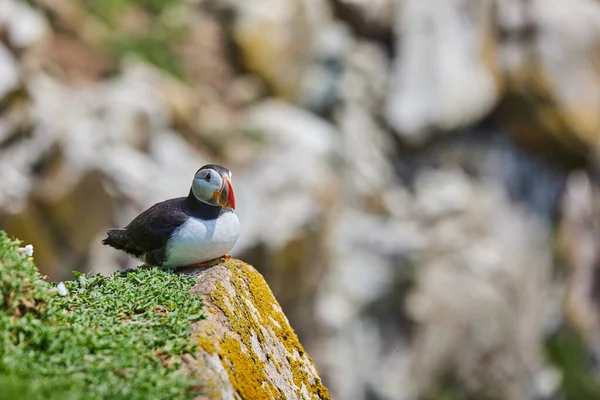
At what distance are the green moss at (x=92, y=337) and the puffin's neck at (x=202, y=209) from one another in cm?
61

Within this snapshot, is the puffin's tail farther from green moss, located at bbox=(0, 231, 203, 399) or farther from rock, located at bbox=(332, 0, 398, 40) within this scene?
rock, located at bbox=(332, 0, 398, 40)

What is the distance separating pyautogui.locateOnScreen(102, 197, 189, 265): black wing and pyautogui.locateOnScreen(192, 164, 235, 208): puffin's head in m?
0.16

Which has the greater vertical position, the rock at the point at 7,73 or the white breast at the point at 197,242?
the rock at the point at 7,73

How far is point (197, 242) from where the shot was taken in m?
4.81

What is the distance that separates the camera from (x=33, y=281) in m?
3.97

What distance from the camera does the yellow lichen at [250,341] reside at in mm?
3926

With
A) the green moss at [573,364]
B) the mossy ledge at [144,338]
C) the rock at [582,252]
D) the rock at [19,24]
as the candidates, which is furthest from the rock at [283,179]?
the green moss at [573,364]

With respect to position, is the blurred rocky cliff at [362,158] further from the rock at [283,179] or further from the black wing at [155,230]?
the black wing at [155,230]

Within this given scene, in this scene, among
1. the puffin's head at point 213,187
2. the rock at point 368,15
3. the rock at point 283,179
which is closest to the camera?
the puffin's head at point 213,187

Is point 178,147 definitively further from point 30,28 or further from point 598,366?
point 598,366

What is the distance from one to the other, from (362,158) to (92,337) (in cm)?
1597

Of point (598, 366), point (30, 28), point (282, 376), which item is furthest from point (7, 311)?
point (598, 366)

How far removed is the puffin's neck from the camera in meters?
5.03

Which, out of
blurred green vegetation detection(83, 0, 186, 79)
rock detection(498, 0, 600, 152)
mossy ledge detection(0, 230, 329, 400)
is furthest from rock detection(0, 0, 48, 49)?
rock detection(498, 0, 600, 152)
